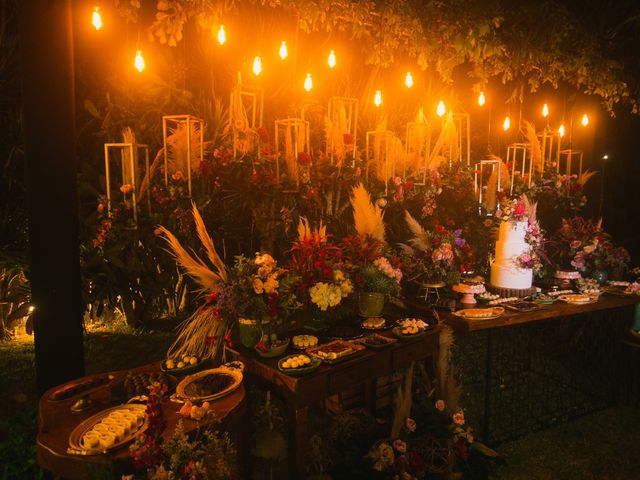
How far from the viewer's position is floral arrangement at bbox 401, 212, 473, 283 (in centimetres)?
399

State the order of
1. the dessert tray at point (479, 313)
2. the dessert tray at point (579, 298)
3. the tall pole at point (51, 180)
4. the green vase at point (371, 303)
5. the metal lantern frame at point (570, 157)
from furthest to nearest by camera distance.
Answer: the metal lantern frame at point (570, 157)
the dessert tray at point (579, 298)
the dessert tray at point (479, 313)
the green vase at point (371, 303)
the tall pole at point (51, 180)

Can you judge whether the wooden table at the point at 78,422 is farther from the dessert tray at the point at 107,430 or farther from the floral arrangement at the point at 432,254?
the floral arrangement at the point at 432,254

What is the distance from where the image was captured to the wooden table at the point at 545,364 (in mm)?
3809

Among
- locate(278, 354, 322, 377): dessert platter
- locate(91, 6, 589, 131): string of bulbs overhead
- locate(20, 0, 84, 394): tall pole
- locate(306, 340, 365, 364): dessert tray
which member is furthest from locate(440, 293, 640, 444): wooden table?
locate(20, 0, 84, 394): tall pole

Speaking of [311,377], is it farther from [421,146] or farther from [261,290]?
[421,146]

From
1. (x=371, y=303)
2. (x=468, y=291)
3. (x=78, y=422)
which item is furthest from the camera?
(x=468, y=291)

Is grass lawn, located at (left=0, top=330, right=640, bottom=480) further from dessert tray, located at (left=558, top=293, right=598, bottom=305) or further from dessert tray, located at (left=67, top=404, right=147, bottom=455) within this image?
dessert tray, located at (left=558, top=293, right=598, bottom=305)

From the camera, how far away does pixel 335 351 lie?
2840mm

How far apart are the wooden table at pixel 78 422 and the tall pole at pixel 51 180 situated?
25 centimetres

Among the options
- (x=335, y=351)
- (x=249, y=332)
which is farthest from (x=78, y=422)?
(x=335, y=351)

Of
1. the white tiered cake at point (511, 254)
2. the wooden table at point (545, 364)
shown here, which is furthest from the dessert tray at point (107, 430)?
the white tiered cake at point (511, 254)

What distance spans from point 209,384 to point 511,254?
291 centimetres

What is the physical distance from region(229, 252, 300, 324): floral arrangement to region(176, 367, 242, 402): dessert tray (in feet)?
1.20

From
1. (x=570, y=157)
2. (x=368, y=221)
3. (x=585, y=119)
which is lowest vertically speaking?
(x=368, y=221)
